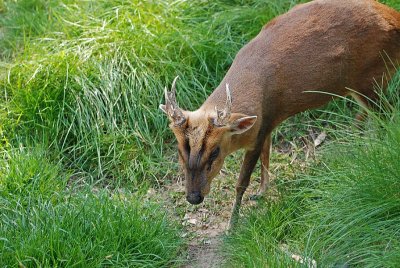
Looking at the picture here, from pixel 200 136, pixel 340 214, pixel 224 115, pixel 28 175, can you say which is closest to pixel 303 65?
pixel 224 115

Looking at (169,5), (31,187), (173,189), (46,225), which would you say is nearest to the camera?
(46,225)

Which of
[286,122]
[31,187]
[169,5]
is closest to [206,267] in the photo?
[31,187]

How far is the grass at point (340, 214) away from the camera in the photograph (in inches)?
188

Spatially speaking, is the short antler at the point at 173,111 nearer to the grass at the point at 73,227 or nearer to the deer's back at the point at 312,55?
the deer's back at the point at 312,55

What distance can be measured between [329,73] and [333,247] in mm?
1592

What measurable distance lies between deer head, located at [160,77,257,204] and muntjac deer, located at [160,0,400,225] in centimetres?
15

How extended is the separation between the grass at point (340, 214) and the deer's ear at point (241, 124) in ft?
1.71

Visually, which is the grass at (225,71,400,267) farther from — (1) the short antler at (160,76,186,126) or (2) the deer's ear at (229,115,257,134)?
(1) the short antler at (160,76,186,126)

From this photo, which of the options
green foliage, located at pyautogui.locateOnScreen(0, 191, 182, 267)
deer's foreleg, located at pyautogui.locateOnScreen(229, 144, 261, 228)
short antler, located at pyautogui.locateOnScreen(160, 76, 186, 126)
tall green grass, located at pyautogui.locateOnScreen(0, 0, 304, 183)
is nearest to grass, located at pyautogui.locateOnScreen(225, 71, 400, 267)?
deer's foreleg, located at pyautogui.locateOnScreen(229, 144, 261, 228)

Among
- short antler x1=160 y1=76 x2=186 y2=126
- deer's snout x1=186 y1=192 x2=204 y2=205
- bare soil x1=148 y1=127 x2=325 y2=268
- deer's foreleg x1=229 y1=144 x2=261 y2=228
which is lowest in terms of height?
bare soil x1=148 y1=127 x2=325 y2=268

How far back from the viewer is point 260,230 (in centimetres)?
551

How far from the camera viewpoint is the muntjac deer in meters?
5.87

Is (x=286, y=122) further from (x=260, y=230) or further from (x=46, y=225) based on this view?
(x=46, y=225)

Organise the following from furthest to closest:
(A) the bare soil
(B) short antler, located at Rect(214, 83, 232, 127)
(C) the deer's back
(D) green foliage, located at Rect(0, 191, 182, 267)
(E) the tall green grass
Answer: (E) the tall green grass, (C) the deer's back, (A) the bare soil, (B) short antler, located at Rect(214, 83, 232, 127), (D) green foliage, located at Rect(0, 191, 182, 267)
